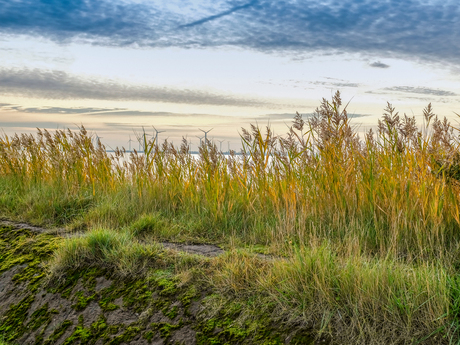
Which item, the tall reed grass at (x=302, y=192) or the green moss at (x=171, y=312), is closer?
the green moss at (x=171, y=312)

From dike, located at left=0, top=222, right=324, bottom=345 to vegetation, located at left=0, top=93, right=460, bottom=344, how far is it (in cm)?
8

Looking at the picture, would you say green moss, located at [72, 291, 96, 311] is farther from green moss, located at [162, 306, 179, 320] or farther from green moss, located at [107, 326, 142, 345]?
green moss, located at [162, 306, 179, 320]

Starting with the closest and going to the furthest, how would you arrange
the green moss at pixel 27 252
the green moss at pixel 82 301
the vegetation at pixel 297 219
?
1. the vegetation at pixel 297 219
2. the green moss at pixel 82 301
3. the green moss at pixel 27 252

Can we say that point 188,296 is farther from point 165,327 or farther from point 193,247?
point 193,247

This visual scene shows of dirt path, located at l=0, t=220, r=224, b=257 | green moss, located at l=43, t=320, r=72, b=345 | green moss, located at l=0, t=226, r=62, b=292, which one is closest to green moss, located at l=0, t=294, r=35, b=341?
green moss, located at l=0, t=226, r=62, b=292

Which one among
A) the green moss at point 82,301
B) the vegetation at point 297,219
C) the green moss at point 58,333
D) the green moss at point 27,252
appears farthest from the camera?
the green moss at point 27,252

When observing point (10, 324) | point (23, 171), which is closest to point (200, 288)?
point (10, 324)

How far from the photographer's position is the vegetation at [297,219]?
2359 mm

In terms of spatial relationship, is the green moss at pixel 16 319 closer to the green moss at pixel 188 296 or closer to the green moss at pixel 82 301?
the green moss at pixel 82 301

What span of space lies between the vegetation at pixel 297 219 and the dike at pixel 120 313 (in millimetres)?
83

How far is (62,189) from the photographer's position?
6086mm

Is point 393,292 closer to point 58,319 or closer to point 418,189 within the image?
point 418,189

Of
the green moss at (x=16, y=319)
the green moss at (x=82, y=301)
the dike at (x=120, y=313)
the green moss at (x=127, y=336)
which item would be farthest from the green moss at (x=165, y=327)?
the green moss at (x=16, y=319)

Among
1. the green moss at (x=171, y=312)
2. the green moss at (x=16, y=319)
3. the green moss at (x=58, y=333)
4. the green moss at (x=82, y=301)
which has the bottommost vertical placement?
the green moss at (x=16, y=319)
